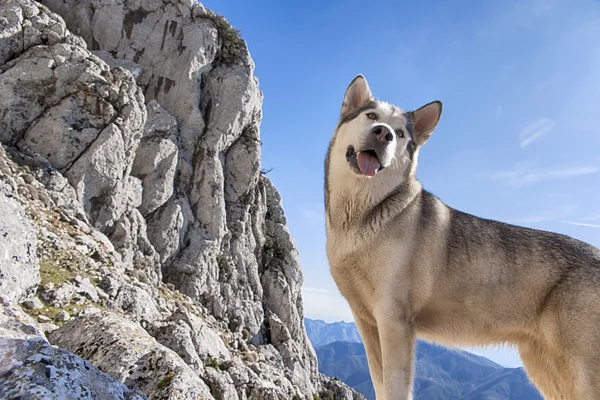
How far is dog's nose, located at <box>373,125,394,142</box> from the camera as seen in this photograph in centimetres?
529

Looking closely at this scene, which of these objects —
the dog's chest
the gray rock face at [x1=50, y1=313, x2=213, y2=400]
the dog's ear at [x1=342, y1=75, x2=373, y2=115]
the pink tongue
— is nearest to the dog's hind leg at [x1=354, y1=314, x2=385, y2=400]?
the dog's chest

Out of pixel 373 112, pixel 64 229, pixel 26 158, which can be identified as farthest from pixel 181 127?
pixel 373 112

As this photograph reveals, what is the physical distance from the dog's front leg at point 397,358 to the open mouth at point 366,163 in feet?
6.43

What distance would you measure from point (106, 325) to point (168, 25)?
120 feet

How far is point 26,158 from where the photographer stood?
65.3 feet

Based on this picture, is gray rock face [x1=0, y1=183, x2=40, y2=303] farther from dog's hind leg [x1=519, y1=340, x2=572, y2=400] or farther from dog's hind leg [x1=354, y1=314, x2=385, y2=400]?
dog's hind leg [x1=519, y1=340, x2=572, y2=400]

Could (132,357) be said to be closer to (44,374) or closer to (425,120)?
(44,374)

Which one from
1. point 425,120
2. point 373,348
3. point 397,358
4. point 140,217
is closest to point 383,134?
point 425,120

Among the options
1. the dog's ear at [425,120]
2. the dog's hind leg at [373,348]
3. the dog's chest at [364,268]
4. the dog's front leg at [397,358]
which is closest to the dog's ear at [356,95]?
the dog's ear at [425,120]

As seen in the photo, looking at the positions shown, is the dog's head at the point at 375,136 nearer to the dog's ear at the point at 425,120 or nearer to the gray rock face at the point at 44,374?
the dog's ear at the point at 425,120

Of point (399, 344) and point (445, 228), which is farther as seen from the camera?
point (445, 228)

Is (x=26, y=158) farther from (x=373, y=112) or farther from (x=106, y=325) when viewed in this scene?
(x=373, y=112)

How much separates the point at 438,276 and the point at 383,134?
2.01m

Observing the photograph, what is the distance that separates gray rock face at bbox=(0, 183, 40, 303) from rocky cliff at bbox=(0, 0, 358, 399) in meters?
0.03
